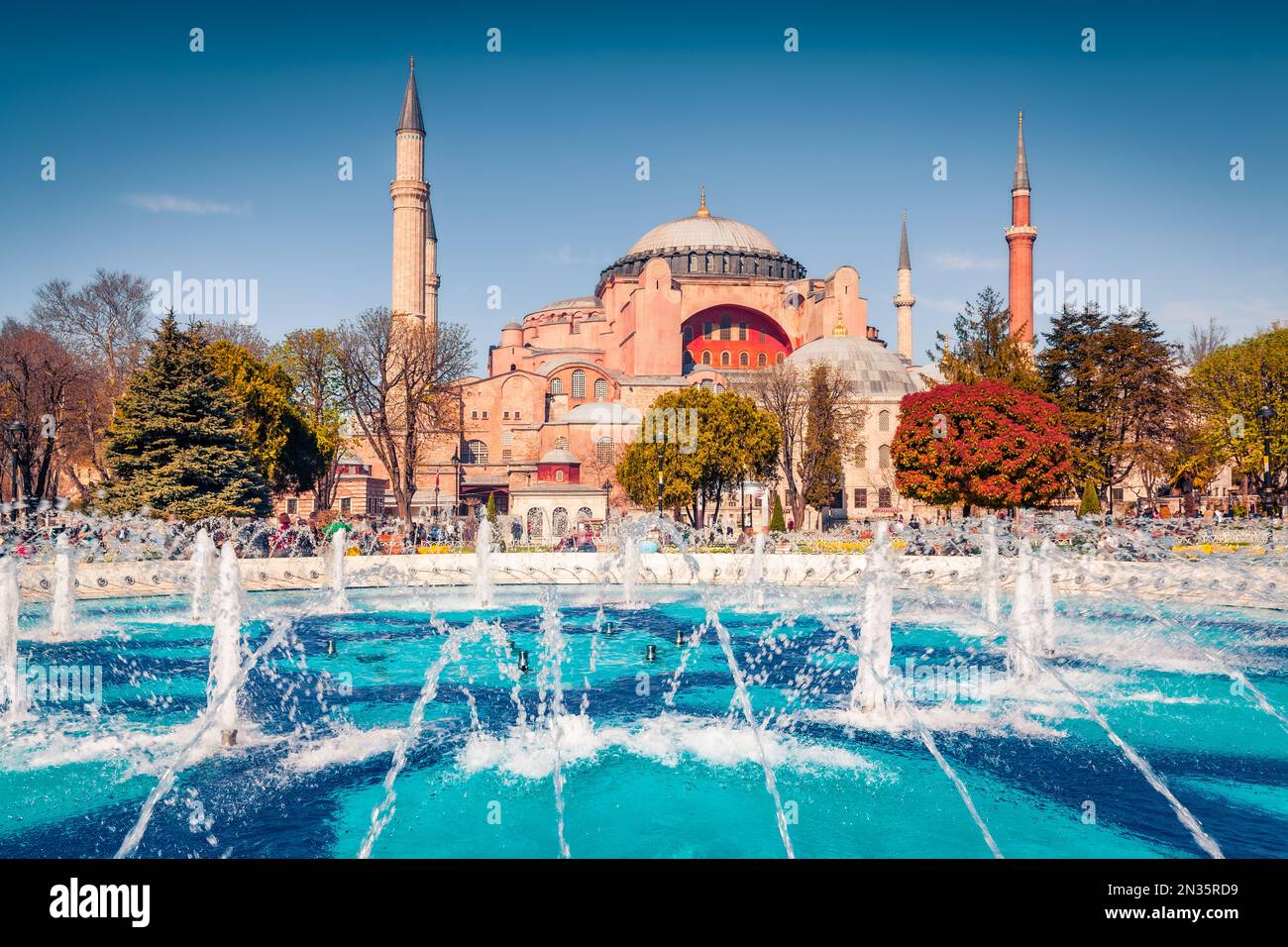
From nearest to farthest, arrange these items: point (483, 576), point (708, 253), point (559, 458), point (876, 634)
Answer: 1. point (876, 634)
2. point (483, 576)
3. point (559, 458)
4. point (708, 253)

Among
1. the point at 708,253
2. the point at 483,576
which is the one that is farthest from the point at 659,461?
the point at 708,253

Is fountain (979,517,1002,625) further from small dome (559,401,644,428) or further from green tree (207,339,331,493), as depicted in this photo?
small dome (559,401,644,428)

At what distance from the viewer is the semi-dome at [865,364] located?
4616 cm

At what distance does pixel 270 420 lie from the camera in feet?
98.6

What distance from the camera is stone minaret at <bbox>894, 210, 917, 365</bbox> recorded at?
6025 cm

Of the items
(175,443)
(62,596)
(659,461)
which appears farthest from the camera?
(659,461)

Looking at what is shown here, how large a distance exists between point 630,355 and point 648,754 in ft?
161

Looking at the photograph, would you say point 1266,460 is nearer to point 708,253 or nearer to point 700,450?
point 700,450

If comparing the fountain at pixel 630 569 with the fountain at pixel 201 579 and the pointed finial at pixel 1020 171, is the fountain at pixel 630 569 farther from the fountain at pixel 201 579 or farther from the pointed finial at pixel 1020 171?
the pointed finial at pixel 1020 171

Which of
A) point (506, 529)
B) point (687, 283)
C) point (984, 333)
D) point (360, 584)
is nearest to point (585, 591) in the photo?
point (360, 584)
